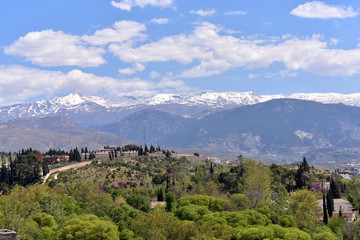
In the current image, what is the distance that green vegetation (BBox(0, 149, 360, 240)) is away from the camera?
6419 centimetres

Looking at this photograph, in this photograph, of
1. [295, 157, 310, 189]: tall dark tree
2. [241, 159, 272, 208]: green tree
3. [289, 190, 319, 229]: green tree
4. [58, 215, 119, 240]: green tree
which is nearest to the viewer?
[58, 215, 119, 240]: green tree

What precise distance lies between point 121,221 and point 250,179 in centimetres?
4676

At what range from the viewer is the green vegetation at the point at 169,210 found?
6419 centimetres

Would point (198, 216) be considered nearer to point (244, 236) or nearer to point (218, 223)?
point (218, 223)

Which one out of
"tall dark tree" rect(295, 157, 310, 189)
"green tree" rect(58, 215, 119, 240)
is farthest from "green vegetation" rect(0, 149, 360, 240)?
"green tree" rect(58, 215, 119, 240)

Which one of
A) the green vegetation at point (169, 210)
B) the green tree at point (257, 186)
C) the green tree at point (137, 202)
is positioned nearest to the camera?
the green vegetation at point (169, 210)

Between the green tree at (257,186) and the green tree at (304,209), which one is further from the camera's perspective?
the green tree at (257,186)

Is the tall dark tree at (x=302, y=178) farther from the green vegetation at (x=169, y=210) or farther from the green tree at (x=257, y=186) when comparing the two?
the green tree at (x=257, y=186)

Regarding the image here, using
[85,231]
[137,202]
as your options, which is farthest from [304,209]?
[85,231]

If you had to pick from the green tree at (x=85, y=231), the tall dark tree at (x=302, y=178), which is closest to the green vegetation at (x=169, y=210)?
the tall dark tree at (x=302, y=178)

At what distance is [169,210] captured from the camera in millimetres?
98750

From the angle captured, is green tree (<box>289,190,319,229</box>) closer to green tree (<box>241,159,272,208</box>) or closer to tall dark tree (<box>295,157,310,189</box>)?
green tree (<box>241,159,272,208</box>)

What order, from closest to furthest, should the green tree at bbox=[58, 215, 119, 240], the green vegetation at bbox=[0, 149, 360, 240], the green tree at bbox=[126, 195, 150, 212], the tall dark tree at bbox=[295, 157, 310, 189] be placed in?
the green tree at bbox=[58, 215, 119, 240] → the green vegetation at bbox=[0, 149, 360, 240] → the green tree at bbox=[126, 195, 150, 212] → the tall dark tree at bbox=[295, 157, 310, 189]

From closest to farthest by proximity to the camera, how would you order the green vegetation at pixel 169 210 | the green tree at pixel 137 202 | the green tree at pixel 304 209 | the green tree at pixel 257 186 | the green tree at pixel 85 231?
the green tree at pixel 85 231 → the green vegetation at pixel 169 210 → the green tree at pixel 304 209 → the green tree at pixel 137 202 → the green tree at pixel 257 186
